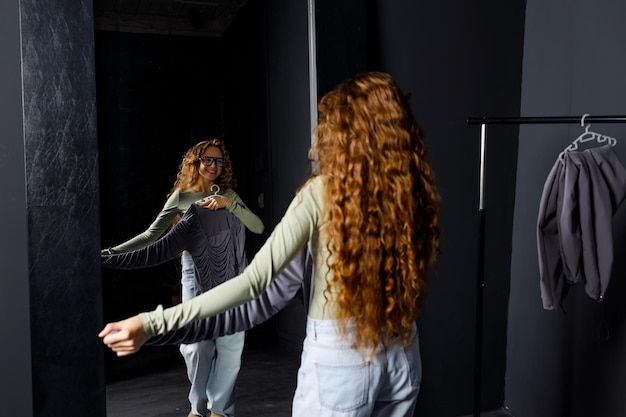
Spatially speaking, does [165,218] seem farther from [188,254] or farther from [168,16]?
[168,16]

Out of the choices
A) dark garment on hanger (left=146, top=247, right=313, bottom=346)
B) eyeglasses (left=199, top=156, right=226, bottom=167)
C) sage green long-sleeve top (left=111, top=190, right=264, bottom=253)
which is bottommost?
dark garment on hanger (left=146, top=247, right=313, bottom=346)

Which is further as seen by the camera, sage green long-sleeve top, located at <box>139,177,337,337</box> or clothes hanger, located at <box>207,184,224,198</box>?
clothes hanger, located at <box>207,184,224,198</box>

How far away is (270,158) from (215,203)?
30 centimetres

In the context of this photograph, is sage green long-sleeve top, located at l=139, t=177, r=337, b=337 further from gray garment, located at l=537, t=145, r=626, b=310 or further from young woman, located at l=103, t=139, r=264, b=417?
gray garment, located at l=537, t=145, r=626, b=310

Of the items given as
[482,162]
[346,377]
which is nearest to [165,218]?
[346,377]

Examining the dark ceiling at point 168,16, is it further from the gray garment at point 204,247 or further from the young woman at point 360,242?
the young woman at point 360,242

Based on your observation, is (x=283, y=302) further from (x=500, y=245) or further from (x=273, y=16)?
(x=500, y=245)

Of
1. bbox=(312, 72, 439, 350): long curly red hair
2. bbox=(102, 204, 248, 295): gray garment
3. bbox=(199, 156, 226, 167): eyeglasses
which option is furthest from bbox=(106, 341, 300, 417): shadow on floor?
bbox=(312, 72, 439, 350): long curly red hair

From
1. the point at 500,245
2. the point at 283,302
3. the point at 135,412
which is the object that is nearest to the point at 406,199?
the point at 283,302

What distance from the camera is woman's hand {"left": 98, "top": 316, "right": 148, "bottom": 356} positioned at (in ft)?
4.25

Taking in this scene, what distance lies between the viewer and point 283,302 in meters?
1.65

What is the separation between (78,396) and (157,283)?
0.46 metres

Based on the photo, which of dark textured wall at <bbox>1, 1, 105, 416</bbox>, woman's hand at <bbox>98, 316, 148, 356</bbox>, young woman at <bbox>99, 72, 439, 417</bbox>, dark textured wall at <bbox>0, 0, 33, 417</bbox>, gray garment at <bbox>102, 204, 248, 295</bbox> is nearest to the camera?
woman's hand at <bbox>98, 316, 148, 356</bbox>

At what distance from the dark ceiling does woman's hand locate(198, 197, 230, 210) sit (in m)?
0.61
